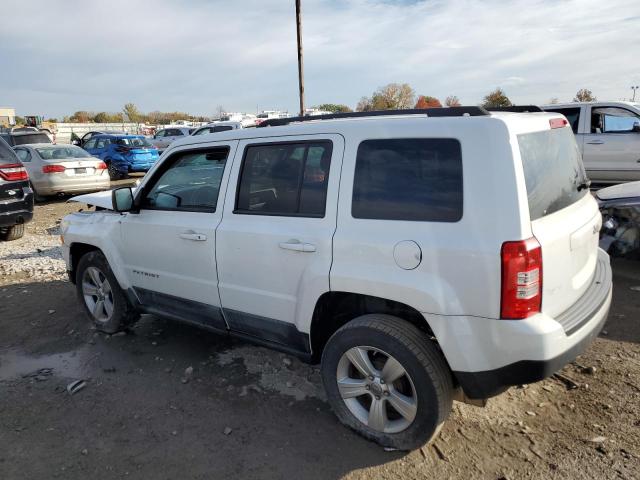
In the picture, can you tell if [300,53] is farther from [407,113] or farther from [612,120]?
[407,113]

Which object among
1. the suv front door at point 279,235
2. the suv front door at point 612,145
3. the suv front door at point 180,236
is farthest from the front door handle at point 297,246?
the suv front door at point 612,145

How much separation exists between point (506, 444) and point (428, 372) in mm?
781

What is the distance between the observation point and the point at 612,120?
30.3ft

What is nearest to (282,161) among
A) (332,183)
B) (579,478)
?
(332,183)

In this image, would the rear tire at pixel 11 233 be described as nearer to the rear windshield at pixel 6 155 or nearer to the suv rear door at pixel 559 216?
the rear windshield at pixel 6 155

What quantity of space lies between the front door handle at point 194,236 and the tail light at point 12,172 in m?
5.58

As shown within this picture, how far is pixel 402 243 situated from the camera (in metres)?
2.48

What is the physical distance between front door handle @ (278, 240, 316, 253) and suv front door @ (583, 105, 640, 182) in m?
8.47

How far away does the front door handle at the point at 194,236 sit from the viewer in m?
3.39

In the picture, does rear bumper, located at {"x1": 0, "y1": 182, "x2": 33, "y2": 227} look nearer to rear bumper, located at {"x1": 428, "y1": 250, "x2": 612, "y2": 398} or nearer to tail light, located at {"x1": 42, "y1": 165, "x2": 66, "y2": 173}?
tail light, located at {"x1": 42, "y1": 165, "x2": 66, "y2": 173}

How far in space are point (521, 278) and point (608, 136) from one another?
8.48m

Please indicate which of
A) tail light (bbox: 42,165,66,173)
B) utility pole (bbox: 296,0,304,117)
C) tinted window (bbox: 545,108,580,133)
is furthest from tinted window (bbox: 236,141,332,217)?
utility pole (bbox: 296,0,304,117)

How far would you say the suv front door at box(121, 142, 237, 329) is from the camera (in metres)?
3.43

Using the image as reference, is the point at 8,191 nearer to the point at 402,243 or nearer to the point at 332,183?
the point at 332,183
